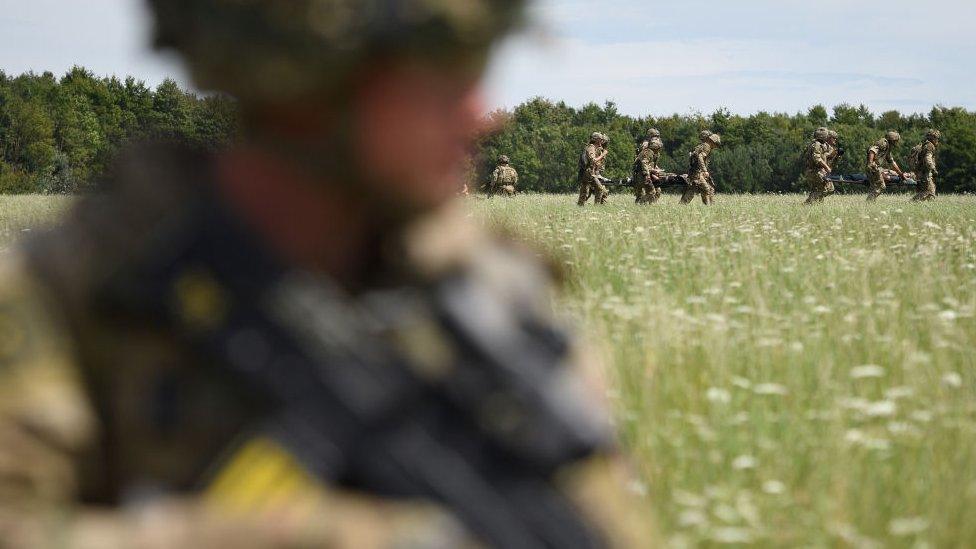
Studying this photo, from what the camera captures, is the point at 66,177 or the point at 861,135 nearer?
the point at 66,177

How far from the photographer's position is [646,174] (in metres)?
29.0

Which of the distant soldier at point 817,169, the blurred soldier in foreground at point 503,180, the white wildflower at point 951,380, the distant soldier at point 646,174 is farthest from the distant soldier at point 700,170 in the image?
the white wildflower at point 951,380

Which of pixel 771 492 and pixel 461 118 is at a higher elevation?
pixel 461 118

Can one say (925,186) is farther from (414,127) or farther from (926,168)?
(414,127)

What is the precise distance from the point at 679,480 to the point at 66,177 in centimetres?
5433

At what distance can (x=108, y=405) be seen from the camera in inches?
51.5

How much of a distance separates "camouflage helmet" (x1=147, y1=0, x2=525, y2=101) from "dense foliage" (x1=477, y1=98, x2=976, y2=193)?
178ft

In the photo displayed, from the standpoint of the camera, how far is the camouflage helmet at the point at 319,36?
1.20 metres

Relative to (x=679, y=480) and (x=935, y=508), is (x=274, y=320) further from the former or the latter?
(x=935, y=508)

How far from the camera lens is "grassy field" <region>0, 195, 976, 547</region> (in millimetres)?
3102

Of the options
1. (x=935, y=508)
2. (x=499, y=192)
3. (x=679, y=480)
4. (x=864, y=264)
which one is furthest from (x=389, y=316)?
(x=499, y=192)

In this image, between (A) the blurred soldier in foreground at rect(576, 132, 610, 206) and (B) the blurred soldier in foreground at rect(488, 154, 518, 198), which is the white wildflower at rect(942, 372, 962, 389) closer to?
(A) the blurred soldier in foreground at rect(576, 132, 610, 206)

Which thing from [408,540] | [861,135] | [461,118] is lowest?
[408,540]

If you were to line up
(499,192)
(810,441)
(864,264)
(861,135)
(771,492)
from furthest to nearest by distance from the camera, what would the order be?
1. (861,135)
2. (499,192)
3. (864,264)
4. (810,441)
5. (771,492)
